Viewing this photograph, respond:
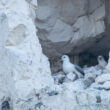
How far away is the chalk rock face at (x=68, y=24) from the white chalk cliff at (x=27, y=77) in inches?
26.2

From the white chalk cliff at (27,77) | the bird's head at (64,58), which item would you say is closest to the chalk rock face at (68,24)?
the bird's head at (64,58)

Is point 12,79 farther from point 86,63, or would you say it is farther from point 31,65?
point 86,63

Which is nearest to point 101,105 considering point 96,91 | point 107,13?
point 96,91

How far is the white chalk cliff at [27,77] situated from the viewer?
2.67 metres

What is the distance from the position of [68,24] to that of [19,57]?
1.20m

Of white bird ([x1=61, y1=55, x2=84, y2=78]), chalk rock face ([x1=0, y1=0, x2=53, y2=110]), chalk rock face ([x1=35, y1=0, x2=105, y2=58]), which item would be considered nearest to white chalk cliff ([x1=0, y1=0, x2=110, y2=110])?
chalk rock face ([x1=0, y1=0, x2=53, y2=110])

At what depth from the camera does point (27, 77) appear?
2762 mm

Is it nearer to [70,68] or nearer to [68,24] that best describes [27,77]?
[70,68]

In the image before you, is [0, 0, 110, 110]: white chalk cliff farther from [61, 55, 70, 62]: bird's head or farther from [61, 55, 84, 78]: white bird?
[61, 55, 70, 62]: bird's head

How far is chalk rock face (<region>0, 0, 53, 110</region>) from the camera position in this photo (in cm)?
273

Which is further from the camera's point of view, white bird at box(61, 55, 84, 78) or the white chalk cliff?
white bird at box(61, 55, 84, 78)

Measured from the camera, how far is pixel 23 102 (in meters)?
2.69

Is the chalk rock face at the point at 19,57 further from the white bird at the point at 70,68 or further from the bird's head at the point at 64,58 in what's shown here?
the bird's head at the point at 64,58

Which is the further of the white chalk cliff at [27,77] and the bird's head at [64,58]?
the bird's head at [64,58]
